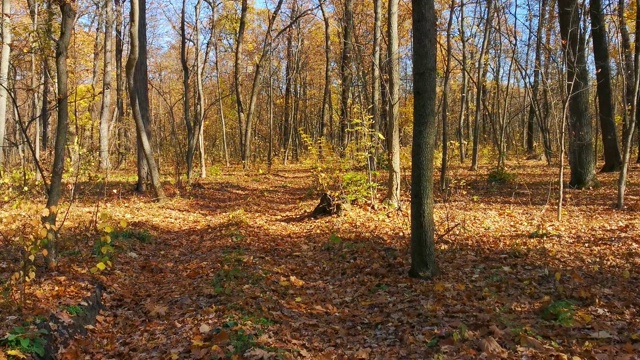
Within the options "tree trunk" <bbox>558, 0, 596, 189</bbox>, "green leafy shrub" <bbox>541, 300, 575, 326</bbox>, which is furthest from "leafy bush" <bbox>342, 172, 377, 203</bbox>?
"green leafy shrub" <bbox>541, 300, 575, 326</bbox>

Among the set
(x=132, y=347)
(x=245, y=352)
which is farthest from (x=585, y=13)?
(x=132, y=347)

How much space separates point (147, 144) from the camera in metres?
12.0

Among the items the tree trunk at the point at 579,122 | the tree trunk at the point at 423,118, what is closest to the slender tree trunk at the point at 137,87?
the tree trunk at the point at 423,118

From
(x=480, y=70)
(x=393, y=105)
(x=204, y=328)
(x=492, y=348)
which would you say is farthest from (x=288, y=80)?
(x=492, y=348)

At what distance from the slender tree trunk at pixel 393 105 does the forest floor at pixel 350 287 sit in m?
0.63

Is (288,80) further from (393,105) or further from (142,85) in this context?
(393,105)

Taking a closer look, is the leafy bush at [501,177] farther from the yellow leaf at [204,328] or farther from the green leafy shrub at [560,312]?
the yellow leaf at [204,328]

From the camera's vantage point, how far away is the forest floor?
4.41 meters

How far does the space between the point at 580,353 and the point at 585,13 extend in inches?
347

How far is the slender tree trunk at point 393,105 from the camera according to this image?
31.1 feet

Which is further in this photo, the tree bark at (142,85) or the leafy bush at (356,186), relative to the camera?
the tree bark at (142,85)

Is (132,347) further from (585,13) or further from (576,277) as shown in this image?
(585,13)

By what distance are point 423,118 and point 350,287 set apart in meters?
2.66

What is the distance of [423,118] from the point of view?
5812 mm
